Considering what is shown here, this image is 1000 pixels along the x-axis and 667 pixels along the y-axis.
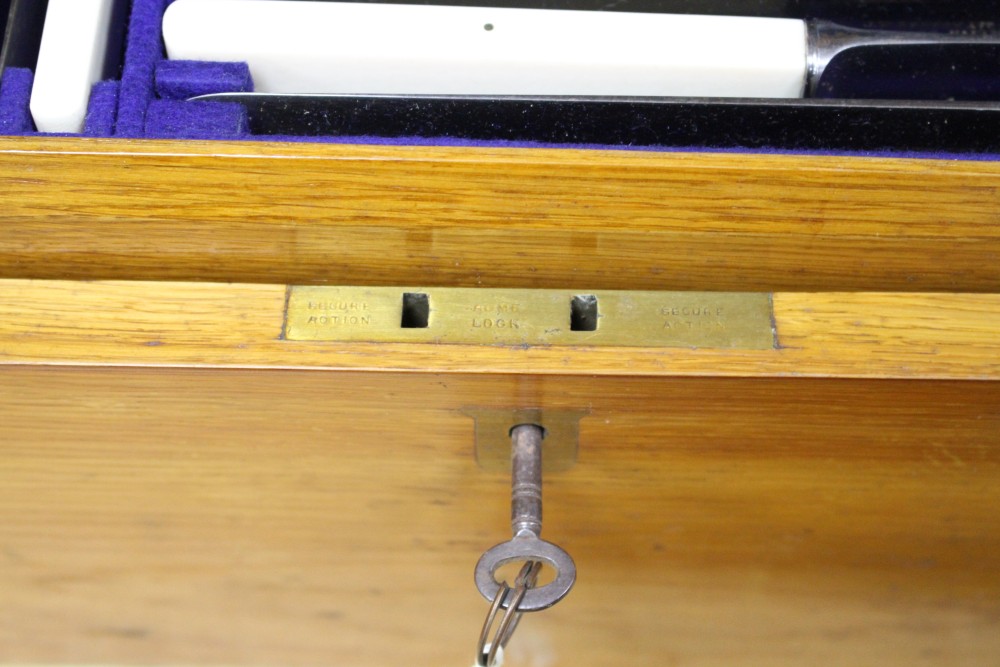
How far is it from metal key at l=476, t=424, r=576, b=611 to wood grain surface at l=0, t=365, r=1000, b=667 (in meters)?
0.04

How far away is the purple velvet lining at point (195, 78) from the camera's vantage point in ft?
1.86

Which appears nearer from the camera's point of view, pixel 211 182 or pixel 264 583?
pixel 211 182

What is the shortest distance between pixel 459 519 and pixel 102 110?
0.27m

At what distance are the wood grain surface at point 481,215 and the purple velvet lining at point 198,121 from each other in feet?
0.25

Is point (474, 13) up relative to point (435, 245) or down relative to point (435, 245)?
up

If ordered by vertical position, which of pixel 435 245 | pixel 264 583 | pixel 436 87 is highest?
pixel 436 87

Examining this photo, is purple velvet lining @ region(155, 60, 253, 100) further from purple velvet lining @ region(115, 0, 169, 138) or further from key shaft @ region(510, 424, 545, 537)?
key shaft @ region(510, 424, 545, 537)

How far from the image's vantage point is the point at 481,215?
1.56ft

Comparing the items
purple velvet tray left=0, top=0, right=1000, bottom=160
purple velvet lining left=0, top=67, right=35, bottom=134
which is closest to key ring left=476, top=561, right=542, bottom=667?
purple velvet tray left=0, top=0, right=1000, bottom=160

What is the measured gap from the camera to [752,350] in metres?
0.46

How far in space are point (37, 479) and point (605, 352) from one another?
0.95 feet

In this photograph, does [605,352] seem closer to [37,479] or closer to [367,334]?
[367,334]

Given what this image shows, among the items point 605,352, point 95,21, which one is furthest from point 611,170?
point 95,21

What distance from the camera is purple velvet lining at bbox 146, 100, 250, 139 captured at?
54cm
